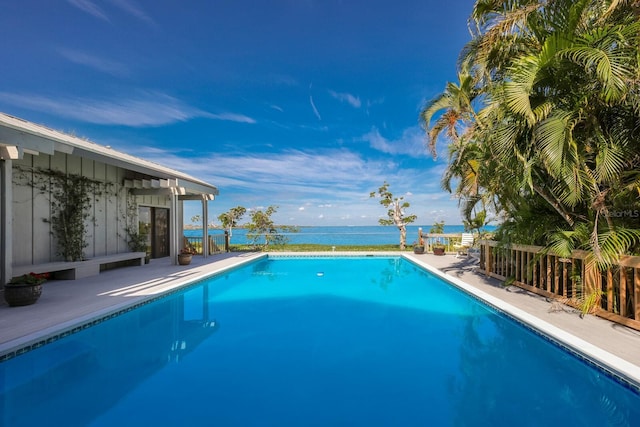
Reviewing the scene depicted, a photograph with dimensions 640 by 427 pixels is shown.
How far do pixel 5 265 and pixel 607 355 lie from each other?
26.7ft

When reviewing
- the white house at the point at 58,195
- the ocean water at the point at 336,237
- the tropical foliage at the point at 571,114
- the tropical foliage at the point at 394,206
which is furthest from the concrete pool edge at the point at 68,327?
the tropical foliage at the point at 394,206

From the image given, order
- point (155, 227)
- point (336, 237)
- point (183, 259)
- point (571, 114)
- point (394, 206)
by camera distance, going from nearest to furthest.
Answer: point (571, 114), point (183, 259), point (155, 227), point (394, 206), point (336, 237)

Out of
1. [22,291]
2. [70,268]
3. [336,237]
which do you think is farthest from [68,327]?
[336,237]

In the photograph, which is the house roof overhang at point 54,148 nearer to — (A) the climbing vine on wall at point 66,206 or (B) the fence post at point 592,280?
(A) the climbing vine on wall at point 66,206

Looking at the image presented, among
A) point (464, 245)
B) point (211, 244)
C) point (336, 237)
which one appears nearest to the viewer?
point (464, 245)

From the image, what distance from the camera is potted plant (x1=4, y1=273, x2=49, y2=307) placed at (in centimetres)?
472

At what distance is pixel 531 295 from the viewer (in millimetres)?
5762

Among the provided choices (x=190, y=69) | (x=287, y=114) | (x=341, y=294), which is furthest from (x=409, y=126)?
(x=341, y=294)

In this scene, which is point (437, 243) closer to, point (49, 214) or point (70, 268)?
point (70, 268)

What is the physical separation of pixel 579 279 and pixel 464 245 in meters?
8.78

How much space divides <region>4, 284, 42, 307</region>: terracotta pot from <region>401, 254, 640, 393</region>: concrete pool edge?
24.4ft

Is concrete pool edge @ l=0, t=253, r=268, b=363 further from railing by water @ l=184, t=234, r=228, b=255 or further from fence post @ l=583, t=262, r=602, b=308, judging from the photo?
railing by water @ l=184, t=234, r=228, b=255

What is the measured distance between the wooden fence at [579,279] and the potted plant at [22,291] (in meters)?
8.19

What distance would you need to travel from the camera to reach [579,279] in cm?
474
